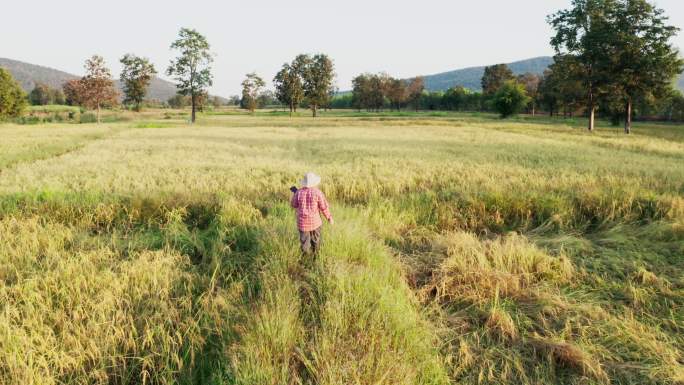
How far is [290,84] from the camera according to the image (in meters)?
78.7

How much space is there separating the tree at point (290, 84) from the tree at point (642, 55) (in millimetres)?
57718

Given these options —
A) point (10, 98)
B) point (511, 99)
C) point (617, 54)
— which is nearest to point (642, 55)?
point (617, 54)

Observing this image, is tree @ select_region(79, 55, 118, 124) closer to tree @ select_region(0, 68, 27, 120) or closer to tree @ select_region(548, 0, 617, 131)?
tree @ select_region(0, 68, 27, 120)

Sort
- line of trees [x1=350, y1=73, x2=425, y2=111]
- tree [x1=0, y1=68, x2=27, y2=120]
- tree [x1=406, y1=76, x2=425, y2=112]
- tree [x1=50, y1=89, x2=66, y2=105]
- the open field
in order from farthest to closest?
tree [x1=50, y1=89, x2=66, y2=105]
tree [x1=406, y1=76, x2=425, y2=112]
line of trees [x1=350, y1=73, x2=425, y2=111]
tree [x1=0, y1=68, x2=27, y2=120]
the open field

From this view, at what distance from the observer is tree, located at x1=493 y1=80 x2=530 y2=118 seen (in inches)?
2694

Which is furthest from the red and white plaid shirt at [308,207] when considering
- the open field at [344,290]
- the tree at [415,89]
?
the tree at [415,89]

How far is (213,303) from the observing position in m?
3.49

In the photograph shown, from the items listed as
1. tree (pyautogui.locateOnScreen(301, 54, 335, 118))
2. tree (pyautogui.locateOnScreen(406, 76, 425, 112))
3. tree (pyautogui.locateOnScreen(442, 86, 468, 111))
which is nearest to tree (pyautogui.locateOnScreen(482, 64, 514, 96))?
tree (pyautogui.locateOnScreen(442, 86, 468, 111))

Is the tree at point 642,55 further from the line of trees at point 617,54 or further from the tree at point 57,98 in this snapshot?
the tree at point 57,98

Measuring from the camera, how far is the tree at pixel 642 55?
32.8 metres

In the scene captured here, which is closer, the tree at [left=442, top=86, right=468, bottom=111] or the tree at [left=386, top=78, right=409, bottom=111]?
the tree at [left=386, top=78, right=409, bottom=111]

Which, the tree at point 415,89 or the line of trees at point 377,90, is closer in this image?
the line of trees at point 377,90

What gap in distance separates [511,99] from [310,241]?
74904 mm

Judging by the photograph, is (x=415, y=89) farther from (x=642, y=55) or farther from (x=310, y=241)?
(x=310, y=241)
